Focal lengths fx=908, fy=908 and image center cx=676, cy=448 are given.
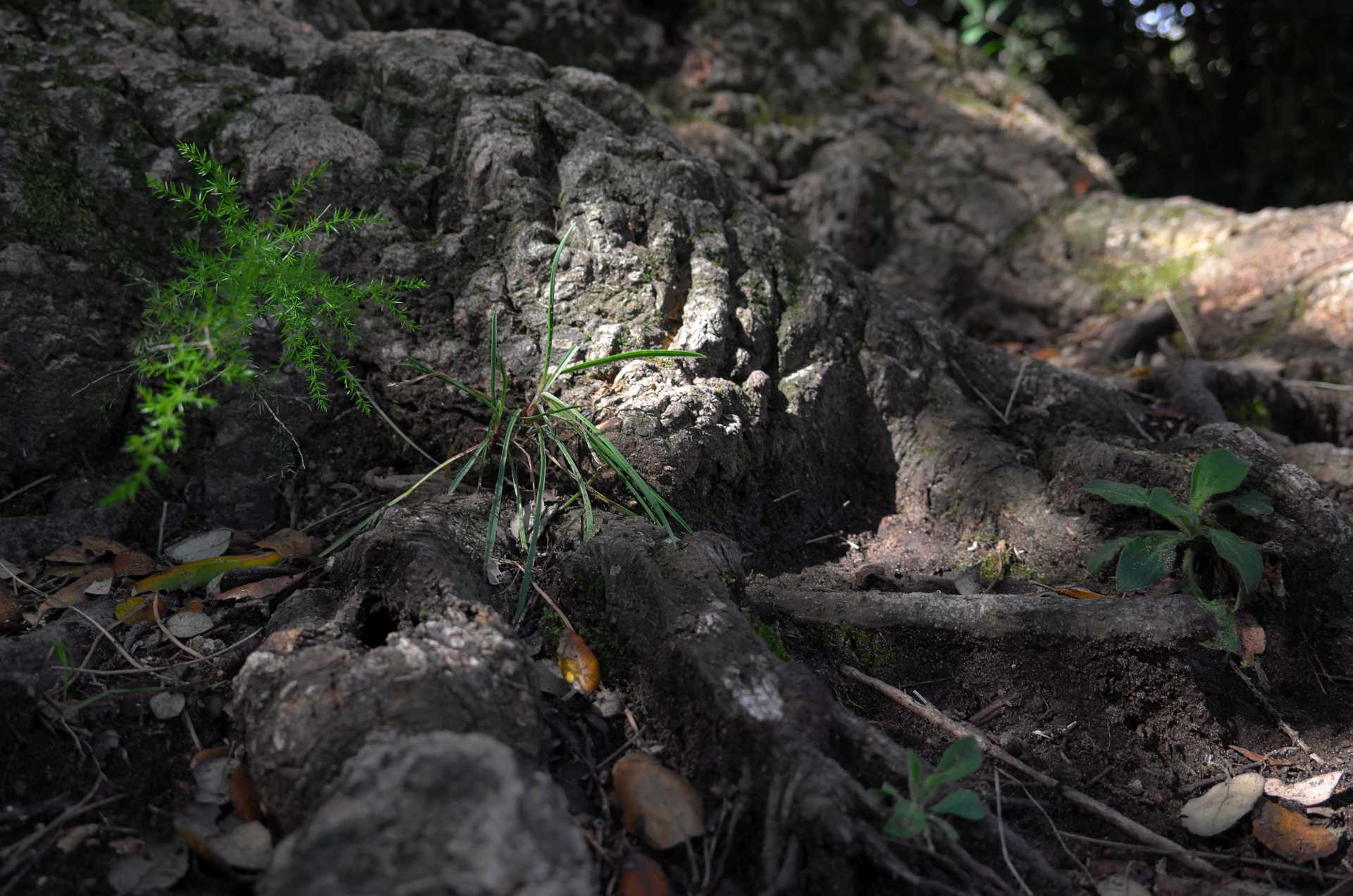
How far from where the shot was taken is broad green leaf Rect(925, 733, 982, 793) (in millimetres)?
1551

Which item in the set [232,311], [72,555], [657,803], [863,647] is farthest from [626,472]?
[72,555]

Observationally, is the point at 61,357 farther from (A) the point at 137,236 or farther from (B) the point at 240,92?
(B) the point at 240,92

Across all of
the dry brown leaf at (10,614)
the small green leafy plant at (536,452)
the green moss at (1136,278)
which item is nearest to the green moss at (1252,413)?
the green moss at (1136,278)

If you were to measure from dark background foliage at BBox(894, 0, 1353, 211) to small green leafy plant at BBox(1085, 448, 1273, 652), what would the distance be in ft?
16.0

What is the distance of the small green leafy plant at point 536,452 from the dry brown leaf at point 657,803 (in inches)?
21.1

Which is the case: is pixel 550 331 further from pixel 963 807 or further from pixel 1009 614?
pixel 963 807

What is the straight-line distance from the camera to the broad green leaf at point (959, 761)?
5.09 ft

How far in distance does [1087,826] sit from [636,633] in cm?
96

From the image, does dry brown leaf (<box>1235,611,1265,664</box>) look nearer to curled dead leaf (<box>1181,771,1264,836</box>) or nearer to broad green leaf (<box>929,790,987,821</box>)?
curled dead leaf (<box>1181,771,1264,836</box>)

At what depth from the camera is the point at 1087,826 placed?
1780 millimetres

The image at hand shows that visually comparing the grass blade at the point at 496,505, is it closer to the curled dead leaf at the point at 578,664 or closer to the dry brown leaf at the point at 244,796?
the curled dead leaf at the point at 578,664

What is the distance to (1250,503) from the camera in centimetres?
228

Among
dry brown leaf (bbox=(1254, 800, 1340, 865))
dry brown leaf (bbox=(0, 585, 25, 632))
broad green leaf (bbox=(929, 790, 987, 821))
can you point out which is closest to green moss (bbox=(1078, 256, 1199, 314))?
dry brown leaf (bbox=(1254, 800, 1340, 865))

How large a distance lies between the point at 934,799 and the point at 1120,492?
110 centimetres
